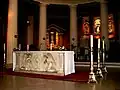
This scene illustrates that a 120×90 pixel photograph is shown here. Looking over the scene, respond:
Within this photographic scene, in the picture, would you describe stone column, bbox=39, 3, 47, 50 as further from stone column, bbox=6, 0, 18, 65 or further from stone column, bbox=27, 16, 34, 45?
stone column, bbox=6, 0, 18, 65

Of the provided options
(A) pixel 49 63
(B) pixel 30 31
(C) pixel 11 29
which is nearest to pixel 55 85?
(A) pixel 49 63

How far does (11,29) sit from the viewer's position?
10852mm

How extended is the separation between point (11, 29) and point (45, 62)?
4.40 meters

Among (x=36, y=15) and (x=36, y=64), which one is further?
(x=36, y=15)

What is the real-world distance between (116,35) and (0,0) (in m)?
8.61

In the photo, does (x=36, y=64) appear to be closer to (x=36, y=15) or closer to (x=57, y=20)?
(x=36, y=15)

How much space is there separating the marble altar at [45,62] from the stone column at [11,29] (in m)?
2.44

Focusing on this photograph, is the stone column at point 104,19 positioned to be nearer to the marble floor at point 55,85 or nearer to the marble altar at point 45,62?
the marble altar at point 45,62

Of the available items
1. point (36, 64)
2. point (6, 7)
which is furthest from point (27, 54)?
point (6, 7)

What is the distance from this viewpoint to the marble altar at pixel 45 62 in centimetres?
700

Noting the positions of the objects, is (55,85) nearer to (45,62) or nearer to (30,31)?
(45,62)

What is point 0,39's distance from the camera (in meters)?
11.3

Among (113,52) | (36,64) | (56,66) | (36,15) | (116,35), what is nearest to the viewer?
(56,66)

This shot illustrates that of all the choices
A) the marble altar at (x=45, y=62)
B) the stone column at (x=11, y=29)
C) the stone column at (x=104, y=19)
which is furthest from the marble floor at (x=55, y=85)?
the stone column at (x=104, y=19)
